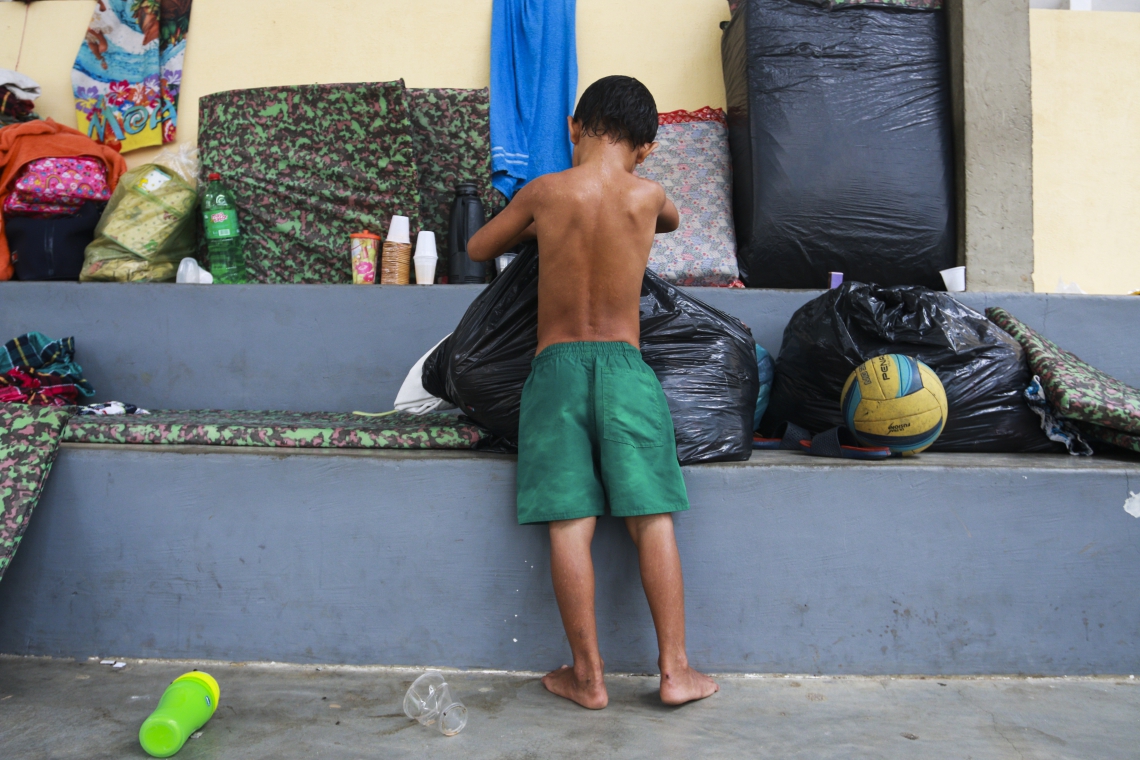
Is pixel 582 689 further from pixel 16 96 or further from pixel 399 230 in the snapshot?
pixel 16 96

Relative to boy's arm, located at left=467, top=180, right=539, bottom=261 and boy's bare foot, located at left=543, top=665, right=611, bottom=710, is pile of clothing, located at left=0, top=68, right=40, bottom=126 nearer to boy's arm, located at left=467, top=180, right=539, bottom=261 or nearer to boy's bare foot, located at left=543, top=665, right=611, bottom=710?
boy's arm, located at left=467, top=180, right=539, bottom=261

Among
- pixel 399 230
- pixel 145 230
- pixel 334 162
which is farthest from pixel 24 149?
pixel 399 230

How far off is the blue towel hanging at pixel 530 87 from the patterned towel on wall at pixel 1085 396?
2.16 m

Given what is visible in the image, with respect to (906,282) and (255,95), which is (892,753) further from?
(255,95)

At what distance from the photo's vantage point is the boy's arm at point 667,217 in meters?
2.11

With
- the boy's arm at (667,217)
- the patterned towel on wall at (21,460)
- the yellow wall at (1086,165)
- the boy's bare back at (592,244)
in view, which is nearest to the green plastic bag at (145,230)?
the patterned towel on wall at (21,460)

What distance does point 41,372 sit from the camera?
9.20 feet

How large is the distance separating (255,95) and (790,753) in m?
3.50

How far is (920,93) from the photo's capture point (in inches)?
126

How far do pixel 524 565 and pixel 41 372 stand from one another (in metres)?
2.12

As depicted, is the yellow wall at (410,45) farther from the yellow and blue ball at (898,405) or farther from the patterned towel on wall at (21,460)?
the patterned towel on wall at (21,460)

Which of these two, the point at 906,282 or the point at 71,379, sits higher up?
the point at 906,282

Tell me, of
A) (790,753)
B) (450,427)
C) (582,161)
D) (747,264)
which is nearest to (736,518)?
(790,753)

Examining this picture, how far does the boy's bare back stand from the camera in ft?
6.32
